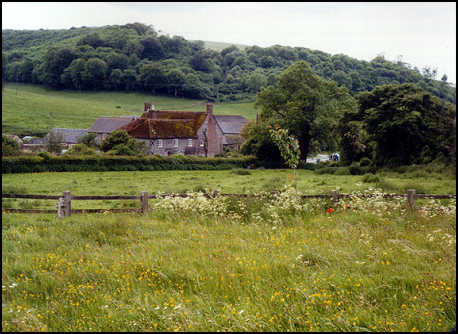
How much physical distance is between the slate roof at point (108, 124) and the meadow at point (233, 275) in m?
63.7

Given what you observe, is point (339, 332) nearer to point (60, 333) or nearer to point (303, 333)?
point (303, 333)

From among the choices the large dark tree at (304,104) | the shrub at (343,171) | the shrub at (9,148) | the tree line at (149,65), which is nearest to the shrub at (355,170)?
the shrub at (343,171)

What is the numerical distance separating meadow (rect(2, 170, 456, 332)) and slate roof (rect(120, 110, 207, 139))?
2022 inches

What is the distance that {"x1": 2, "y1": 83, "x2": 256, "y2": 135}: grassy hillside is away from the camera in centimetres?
7769

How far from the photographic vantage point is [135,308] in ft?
16.6

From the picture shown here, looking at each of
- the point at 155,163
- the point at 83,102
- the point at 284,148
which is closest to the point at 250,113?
the point at 83,102

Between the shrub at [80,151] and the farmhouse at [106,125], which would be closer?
the shrub at [80,151]

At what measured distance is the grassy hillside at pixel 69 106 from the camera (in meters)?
77.7

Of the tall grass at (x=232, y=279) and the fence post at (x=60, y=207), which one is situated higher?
the tall grass at (x=232, y=279)

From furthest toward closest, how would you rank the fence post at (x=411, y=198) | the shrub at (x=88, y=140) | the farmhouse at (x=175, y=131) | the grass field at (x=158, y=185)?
the farmhouse at (x=175, y=131), the shrub at (x=88, y=140), the grass field at (x=158, y=185), the fence post at (x=411, y=198)

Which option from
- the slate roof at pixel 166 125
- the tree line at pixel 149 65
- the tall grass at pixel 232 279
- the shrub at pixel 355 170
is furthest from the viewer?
the tree line at pixel 149 65

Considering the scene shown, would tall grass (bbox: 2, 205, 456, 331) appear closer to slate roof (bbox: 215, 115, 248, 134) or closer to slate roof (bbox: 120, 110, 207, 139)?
slate roof (bbox: 120, 110, 207, 139)

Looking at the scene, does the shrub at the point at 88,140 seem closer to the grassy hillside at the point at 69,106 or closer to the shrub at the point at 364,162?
the grassy hillside at the point at 69,106

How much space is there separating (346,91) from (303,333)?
48958 millimetres
